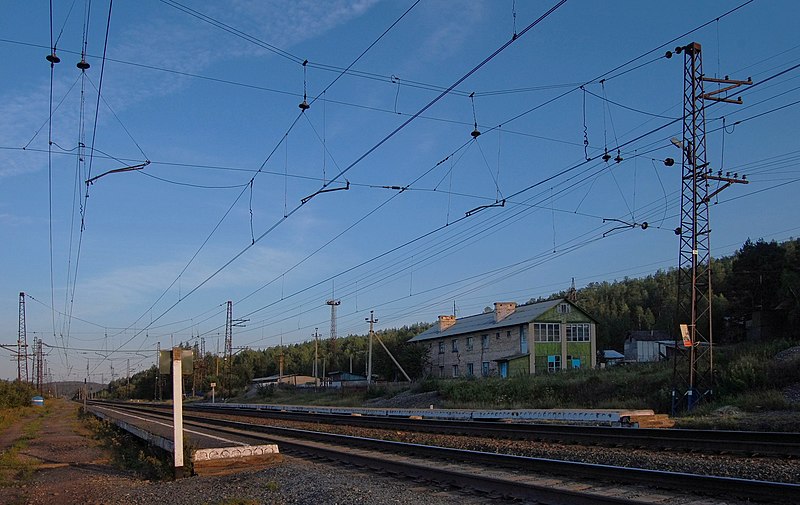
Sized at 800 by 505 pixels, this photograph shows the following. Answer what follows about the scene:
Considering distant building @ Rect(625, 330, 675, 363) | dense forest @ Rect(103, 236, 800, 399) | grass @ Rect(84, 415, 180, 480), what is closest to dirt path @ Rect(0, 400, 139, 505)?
grass @ Rect(84, 415, 180, 480)

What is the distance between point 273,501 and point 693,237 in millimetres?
22782

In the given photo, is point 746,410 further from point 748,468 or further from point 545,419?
point 748,468

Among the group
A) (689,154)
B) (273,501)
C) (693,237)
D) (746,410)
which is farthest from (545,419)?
(273,501)

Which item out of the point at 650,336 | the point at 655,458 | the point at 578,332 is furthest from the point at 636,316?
the point at 655,458

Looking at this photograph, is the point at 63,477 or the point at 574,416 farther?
the point at 574,416

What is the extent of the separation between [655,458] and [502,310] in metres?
52.7

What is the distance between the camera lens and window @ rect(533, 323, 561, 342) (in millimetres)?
59875

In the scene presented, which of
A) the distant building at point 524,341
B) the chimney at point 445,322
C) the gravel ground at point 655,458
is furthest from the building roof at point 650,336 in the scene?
the gravel ground at point 655,458

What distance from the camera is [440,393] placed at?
47.3m

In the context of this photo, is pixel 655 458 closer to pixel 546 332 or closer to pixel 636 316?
pixel 546 332

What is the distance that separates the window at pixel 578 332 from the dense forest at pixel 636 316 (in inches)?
591

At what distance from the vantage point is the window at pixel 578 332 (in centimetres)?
6269

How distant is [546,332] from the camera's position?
6066 centimetres

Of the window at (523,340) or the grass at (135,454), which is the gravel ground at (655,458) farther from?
the window at (523,340)
